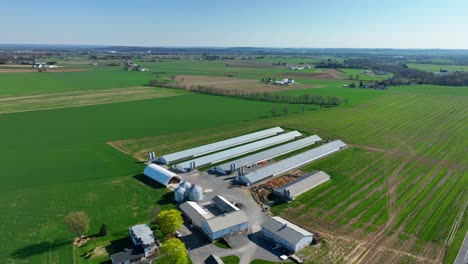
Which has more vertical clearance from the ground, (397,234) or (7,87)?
(7,87)

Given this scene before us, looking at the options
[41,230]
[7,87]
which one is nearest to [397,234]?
[41,230]

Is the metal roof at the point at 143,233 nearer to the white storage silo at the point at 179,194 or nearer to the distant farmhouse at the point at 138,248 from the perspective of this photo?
the distant farmhouse at the point at 138,248

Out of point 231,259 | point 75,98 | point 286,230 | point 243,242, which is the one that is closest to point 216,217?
point 243,242

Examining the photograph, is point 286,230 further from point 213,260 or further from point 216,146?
point 216,146

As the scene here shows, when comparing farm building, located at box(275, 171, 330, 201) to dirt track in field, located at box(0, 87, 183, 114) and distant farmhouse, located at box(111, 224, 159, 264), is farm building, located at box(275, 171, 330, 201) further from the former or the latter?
dirt track in field, located at box(0, 87, 183, 114)

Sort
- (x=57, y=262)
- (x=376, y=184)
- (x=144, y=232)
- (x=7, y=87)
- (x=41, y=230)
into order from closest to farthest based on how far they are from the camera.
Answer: (x=57, y=262) → (x=144, y=232) → (x=41, y=230) → (x=376, y=184) → (x=7, y=87)

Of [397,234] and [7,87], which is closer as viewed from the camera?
[397,234]

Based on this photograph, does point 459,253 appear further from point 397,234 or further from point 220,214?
point 220,214
